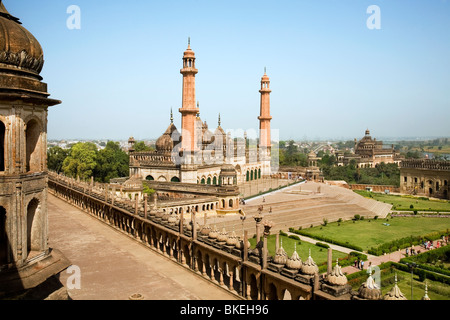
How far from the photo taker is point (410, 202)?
48.2 meters

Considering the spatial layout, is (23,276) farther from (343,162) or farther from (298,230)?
(343,162)

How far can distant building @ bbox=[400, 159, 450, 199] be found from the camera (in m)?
53.1

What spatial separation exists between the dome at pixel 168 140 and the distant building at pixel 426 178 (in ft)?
114

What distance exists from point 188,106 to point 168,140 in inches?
246

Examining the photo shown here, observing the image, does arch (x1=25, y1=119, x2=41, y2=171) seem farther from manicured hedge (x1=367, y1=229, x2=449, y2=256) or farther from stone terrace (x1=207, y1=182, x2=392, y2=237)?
manicured hedge (x1=367, y1=229, x2=449, y2=256)

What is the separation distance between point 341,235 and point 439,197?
103 feet

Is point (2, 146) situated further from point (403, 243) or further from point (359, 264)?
point (403, 243)

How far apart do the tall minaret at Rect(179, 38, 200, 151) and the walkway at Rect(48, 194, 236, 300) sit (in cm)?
2450

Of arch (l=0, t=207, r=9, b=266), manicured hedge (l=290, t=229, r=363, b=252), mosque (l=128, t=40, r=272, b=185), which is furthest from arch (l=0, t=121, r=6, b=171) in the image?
mosque (l=128, t=40, r=272, b=185)

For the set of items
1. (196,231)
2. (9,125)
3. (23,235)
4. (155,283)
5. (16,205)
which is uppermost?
(9,125)

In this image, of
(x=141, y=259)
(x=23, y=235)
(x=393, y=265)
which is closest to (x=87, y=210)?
(x=141, y=259)

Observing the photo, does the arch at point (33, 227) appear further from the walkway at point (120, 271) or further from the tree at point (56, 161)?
the tree at point (56, 161)
